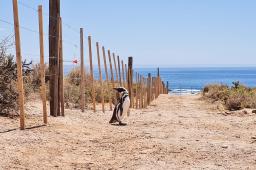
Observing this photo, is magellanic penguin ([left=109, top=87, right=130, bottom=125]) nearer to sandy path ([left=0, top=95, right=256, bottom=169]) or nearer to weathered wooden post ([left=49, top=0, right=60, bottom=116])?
sandy path ([left=0, top=95, right=256, bottom=169])

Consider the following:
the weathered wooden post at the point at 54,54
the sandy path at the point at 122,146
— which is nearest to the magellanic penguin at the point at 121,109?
the sandy path at the point at 122,146

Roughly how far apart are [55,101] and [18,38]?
3.60 metres

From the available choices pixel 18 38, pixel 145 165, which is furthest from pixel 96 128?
pixel 145 165

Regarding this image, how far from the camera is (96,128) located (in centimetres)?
1263

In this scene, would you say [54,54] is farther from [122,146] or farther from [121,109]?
[122,146]

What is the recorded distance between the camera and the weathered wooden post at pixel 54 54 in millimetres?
13445

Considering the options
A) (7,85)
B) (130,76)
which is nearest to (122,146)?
(7,85)

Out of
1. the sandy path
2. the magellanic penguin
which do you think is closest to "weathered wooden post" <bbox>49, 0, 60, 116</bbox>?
the sandy path

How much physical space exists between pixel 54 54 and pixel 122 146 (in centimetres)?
449

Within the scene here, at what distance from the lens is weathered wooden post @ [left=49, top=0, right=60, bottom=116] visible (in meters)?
13.4

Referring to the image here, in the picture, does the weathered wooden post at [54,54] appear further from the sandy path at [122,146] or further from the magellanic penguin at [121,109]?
the magellanic penguin at [121,109]

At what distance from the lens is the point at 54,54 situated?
536 inches

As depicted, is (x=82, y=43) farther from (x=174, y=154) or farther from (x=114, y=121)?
(x=174, y=154)

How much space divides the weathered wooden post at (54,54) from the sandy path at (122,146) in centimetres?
58
